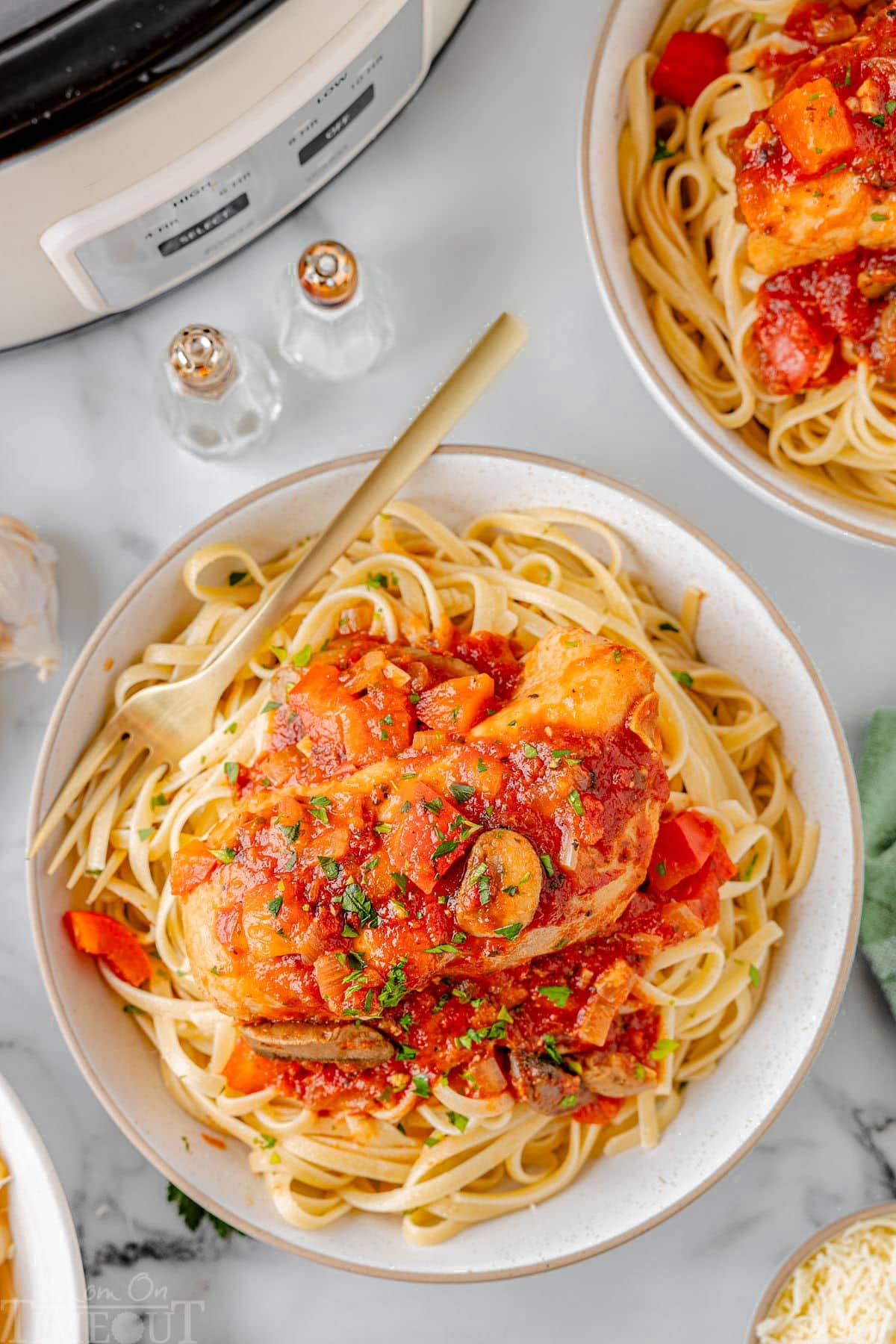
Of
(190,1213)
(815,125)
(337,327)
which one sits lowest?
(190,1213)

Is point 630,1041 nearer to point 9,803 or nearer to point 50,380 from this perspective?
point 9,803

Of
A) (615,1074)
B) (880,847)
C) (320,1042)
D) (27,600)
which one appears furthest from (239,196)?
(880,847)

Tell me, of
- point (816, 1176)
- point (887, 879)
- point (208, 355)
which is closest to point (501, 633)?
point (208, 355)

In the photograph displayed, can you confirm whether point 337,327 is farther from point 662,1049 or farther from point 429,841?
point 662,1049

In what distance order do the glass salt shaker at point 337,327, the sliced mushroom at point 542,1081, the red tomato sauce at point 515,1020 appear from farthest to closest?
the glass salt shaker at point 337,327 < the sliced mushroom at point 542,1081 < the red tomato sauce at point 515,1020

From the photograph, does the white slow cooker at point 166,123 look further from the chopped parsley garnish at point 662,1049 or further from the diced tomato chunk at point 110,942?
the chopped parsley garnish at point 662,1049

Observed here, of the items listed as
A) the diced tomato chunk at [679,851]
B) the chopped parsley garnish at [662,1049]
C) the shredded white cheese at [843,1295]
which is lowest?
A: the shredded white cheese at [843,1295]

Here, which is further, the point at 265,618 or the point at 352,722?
the point at 265,618

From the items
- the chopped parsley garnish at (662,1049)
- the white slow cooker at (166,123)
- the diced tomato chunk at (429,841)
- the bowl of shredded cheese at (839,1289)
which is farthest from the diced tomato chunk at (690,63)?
the bowl of shredded cheese at (839,1289)

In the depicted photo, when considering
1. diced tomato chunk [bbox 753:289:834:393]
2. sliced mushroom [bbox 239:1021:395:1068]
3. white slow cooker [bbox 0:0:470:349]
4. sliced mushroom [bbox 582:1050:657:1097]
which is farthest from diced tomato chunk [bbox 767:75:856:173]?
sliced mushroom [bbox 239:1021:395:1068]
